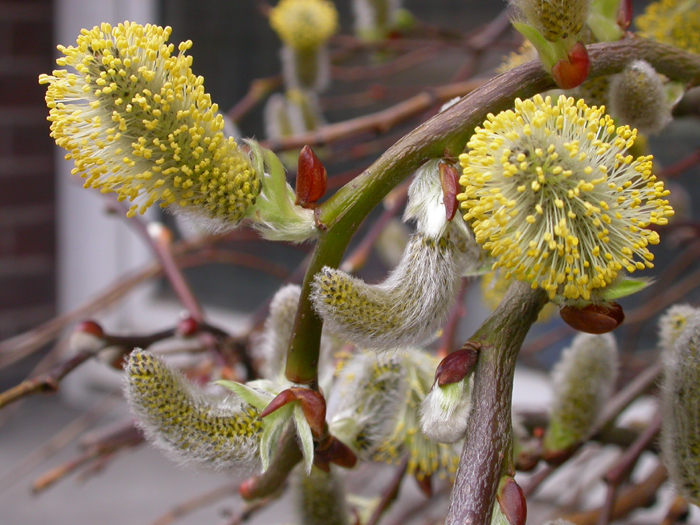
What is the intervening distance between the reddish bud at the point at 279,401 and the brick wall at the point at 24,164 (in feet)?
4.94

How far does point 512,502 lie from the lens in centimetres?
25

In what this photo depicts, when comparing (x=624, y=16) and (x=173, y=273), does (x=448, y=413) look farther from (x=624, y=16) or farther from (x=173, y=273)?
(x=173, y=273)

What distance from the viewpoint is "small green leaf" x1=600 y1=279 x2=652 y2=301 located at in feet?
0.91

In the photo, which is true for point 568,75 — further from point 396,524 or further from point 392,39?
point 392,39

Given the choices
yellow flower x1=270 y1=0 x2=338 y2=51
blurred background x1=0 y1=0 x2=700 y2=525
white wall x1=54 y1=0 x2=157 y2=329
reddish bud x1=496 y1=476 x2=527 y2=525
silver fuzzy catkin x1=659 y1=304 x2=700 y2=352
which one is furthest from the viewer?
white wall x1=54 y1=0 x2=157 y2=329

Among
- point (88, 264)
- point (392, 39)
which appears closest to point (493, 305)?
point (392, 39)

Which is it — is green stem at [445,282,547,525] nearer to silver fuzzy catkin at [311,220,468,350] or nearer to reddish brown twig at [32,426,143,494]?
silver fuzzy catkin at [311,220,468,350]

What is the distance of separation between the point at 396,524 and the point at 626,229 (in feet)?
1.42

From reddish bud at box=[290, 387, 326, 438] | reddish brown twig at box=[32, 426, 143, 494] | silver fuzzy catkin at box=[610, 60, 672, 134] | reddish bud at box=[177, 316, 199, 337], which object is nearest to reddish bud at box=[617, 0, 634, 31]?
→ silver fuzzy catkin at box=[610, 60, 672, 134]

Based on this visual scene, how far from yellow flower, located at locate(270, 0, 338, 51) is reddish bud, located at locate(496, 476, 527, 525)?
63 cm

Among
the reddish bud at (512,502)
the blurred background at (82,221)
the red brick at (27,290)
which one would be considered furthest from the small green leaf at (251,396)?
the red brick at (27,290)

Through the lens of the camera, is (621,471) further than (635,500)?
No

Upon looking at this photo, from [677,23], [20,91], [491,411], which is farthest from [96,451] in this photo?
[20,91]

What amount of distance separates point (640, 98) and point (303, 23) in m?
0.55
